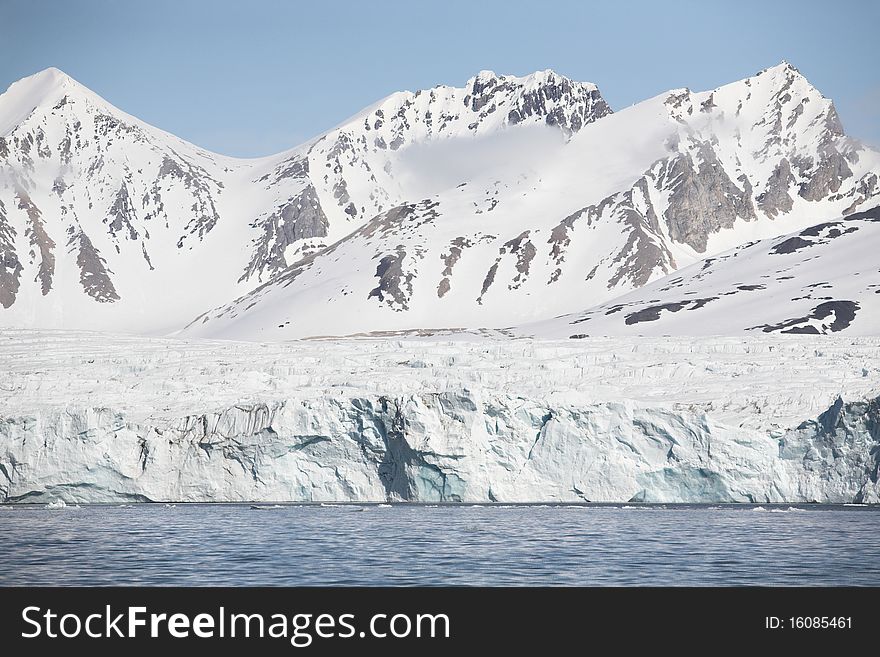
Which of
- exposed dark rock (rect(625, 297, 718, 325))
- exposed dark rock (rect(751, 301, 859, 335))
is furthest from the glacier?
exposed dark rock (rect(625, 297, 718, 325))

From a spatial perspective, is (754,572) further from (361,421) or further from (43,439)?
(43,439)

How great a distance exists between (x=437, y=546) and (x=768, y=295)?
133m

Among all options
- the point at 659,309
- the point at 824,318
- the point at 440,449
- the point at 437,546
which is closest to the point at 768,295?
the point at 659,309

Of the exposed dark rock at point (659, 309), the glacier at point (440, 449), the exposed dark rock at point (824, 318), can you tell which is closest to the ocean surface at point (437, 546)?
the glacier at point (440, 449)

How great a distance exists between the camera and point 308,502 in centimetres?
5500

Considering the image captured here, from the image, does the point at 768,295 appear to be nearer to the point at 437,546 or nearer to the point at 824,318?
the point at 824,318

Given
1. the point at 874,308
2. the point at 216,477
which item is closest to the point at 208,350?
the point at 216,477

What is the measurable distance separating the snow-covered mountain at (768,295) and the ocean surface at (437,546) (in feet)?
313

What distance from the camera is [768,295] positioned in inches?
6368

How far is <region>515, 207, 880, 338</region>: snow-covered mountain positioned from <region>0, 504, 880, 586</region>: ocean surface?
9553cm

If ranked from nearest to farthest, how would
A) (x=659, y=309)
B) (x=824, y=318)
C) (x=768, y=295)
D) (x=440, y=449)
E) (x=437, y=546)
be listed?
(x=437, y=546) → (x=440, y=449) → (x=824, y=318) → (x=768, y=295) → (x=659, y=309)
